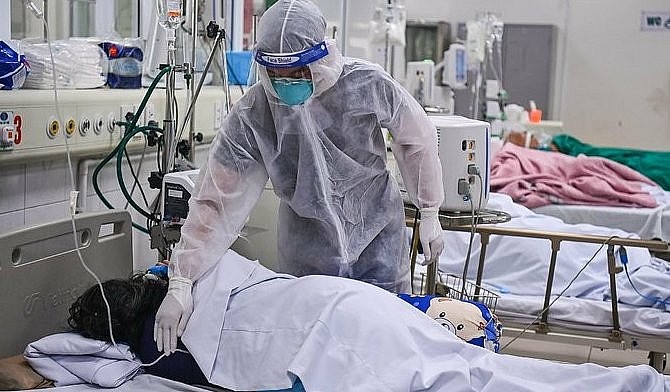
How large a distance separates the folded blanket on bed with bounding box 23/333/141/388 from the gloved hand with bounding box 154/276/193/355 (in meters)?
0.11

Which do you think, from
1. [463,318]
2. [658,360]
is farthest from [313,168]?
[658,360]

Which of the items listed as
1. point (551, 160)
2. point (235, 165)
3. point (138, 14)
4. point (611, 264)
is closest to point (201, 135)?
point (138, 14)

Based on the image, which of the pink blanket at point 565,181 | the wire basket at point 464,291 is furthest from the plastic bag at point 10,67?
the pink blanket at point 565,181

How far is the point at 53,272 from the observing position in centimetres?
248

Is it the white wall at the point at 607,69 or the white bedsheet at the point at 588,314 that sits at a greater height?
the white wall at the point at 607,69

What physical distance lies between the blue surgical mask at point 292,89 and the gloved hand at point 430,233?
62cm

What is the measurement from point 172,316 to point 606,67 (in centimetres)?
582

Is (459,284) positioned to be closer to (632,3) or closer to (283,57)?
(283,57)

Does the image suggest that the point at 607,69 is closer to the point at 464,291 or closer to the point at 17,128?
the point at 464,291

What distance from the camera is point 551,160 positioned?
17.1ft

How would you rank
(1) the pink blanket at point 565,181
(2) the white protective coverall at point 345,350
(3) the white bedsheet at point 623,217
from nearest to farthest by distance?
(2) the white protective coverall at point 345,350
(3) the white bedsheet at point 623,217
(1) the pink blanket at point 565,181

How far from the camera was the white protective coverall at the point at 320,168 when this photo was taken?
7.81 feet

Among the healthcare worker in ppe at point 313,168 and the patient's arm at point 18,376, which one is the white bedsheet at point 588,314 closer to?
the healthcare worker in ppe at point 313,168

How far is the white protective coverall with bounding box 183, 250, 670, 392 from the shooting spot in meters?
2.03
